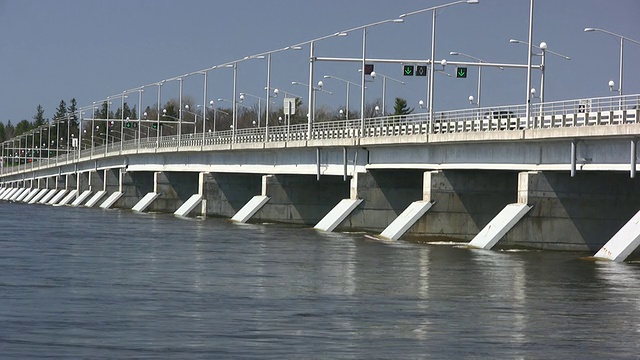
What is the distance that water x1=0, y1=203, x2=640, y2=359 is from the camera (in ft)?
81.9

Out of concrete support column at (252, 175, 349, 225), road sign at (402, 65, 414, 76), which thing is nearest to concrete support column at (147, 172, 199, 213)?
concrete support column at (252, 175, 349, 225)

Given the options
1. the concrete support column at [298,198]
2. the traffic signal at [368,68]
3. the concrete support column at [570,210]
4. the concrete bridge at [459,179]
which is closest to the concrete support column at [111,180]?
the concrete bridge at [459,179]

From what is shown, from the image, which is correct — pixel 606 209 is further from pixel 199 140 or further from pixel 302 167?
pixel 199 140

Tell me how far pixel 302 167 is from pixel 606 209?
29.4m

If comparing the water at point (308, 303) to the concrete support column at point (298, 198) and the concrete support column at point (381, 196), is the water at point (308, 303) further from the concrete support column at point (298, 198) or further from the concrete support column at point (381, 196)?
the concrete support column at point (298, 198)

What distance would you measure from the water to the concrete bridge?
2.40 meters

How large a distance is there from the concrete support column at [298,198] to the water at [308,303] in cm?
2697

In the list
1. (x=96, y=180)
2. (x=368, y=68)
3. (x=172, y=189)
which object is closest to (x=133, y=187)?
(x=172, y=189)

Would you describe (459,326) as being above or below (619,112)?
below

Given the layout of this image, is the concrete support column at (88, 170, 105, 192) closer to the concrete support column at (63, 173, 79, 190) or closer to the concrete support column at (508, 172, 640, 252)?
the concrete support column at (63, 173, 79, 190)

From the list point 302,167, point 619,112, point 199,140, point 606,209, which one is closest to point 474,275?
point 619,112

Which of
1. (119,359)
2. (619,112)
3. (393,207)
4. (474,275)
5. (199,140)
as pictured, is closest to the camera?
(119,359)

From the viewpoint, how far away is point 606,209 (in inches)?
2203

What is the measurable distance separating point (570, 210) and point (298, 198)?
3200 cm
